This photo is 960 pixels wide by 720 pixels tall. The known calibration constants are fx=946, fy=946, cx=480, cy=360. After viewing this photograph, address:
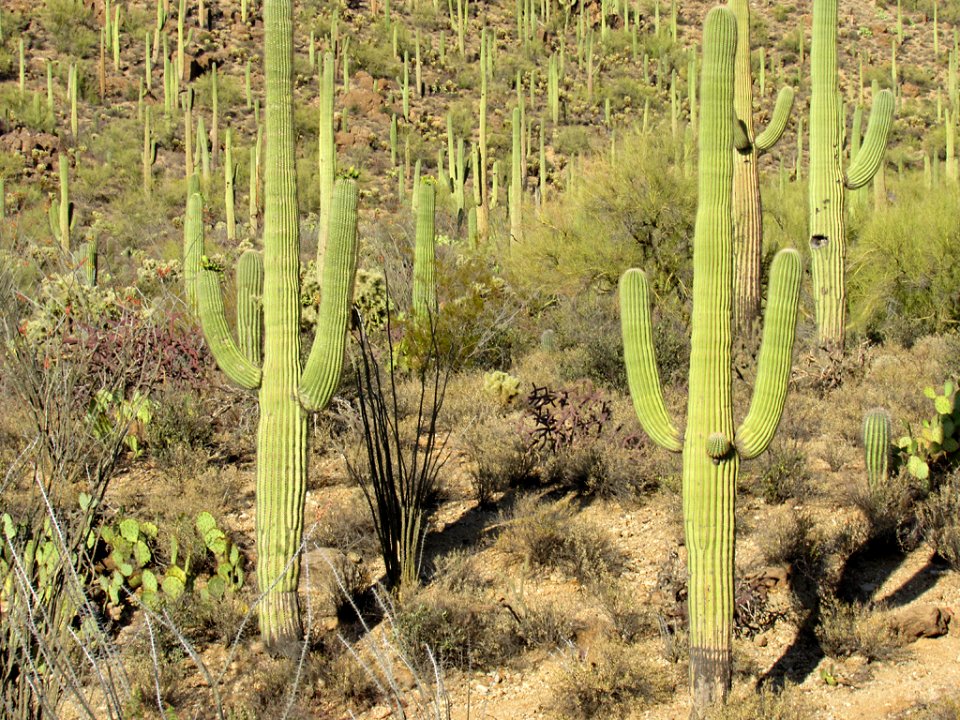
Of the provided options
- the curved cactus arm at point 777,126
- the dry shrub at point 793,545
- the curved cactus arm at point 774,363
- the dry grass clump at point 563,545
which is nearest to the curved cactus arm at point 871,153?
the curved cactus arm at point 777,126

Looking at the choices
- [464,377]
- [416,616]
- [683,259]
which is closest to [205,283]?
[416,616]

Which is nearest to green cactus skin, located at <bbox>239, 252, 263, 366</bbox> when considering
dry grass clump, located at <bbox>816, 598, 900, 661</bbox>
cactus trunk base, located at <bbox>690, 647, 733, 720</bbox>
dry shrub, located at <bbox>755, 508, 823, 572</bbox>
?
cactus trunk base, located at <bbox>690, 647, 733, 720</bbox>

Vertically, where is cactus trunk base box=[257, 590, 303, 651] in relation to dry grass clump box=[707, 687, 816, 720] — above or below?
above

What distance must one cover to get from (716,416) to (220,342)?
289 cm

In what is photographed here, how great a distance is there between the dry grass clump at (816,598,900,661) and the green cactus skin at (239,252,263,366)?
377 centimetres

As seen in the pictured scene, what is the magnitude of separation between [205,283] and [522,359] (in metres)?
6.92

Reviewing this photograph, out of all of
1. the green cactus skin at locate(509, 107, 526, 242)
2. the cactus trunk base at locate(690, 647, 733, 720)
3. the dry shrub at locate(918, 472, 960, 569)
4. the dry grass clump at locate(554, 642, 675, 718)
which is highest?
the green cactus skin at locate(509, 107, 526, 242)

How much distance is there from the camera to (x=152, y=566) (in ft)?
20.4

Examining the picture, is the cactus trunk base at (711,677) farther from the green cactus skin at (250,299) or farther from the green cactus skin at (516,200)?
the green cactus skin at (516,200)

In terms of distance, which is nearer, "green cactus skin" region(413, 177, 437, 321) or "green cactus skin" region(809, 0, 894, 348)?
"green cactus skin" region(809, 0, 894, 348)

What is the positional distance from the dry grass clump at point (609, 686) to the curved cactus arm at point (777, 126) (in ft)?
21.5

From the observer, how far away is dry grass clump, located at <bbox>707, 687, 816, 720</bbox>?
4.50 m

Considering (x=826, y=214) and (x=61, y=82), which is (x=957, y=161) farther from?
(x=61, y=82)

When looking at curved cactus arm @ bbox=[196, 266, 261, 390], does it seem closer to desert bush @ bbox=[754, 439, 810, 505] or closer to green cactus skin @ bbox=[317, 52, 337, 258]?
desert bush @ bbox=[754, 439, 810, 505]
